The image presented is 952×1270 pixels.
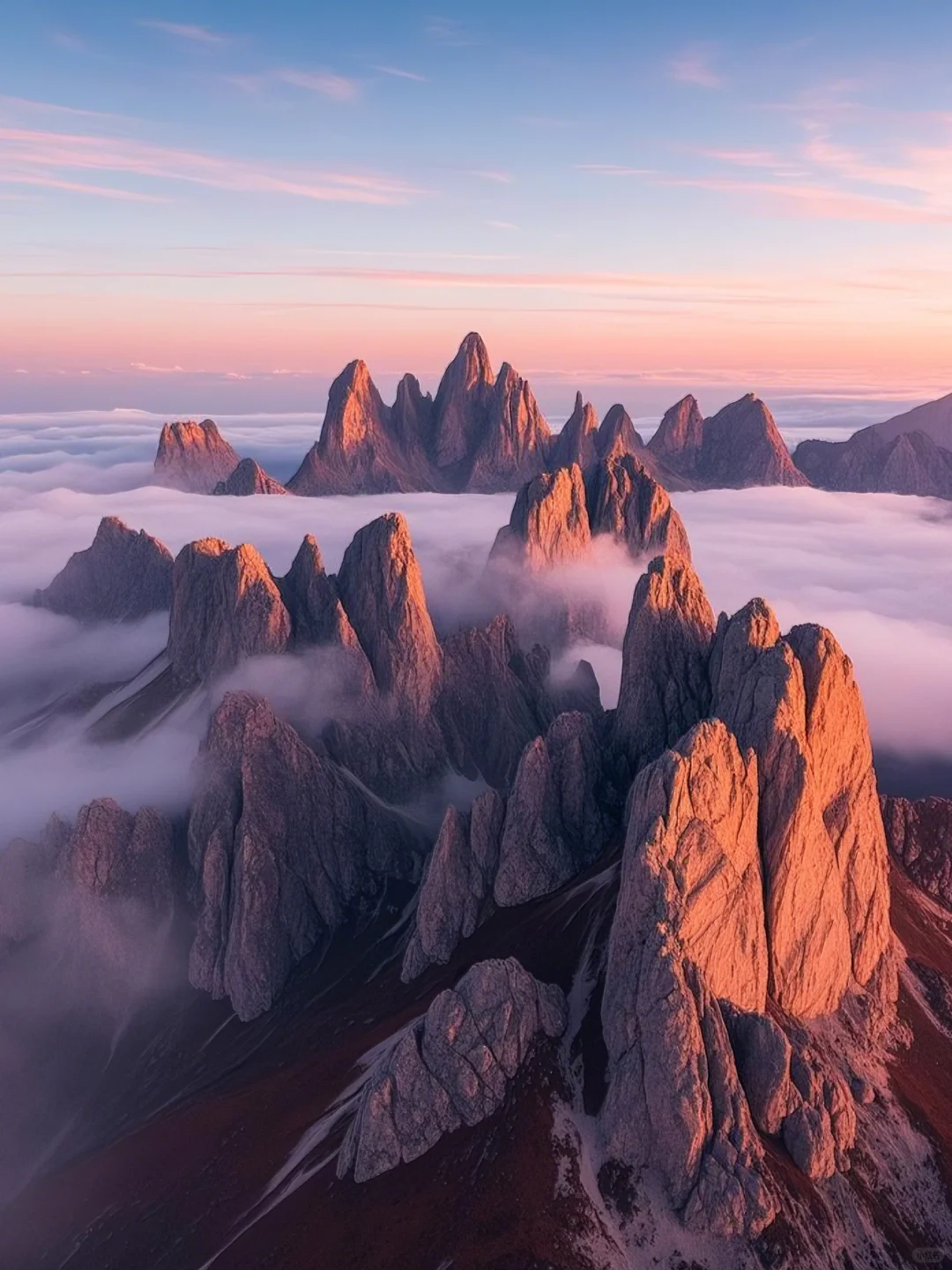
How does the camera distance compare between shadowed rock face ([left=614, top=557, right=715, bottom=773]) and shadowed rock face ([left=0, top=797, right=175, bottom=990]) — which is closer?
shadowed rock face ([left=614, top=557, right=715, bottom=773])

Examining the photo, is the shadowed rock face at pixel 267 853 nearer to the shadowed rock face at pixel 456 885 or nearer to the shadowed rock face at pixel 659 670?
the shadowed rock face at pixel 456 885

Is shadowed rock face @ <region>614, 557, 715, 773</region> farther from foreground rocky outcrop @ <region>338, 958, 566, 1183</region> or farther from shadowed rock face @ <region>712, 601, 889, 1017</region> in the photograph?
foreground rocky outcrop @ <region>338, 958, 566, 1183</region>

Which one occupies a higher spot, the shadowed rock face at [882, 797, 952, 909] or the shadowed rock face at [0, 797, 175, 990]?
the shadowed rock face at [882, 797, 952, 909]

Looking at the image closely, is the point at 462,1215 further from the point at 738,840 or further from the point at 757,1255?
the point at 738,840

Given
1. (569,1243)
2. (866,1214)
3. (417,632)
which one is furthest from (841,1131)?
(417,632)

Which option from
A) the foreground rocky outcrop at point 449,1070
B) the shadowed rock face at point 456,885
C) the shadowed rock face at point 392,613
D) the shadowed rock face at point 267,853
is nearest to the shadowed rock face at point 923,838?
the shadowed rock face at point 456,885

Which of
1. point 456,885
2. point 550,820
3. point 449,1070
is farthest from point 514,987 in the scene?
point 550,820

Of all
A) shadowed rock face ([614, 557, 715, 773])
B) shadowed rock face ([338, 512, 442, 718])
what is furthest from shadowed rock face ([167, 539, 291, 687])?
shadowed rock face ([614, 557, 715, 773])
